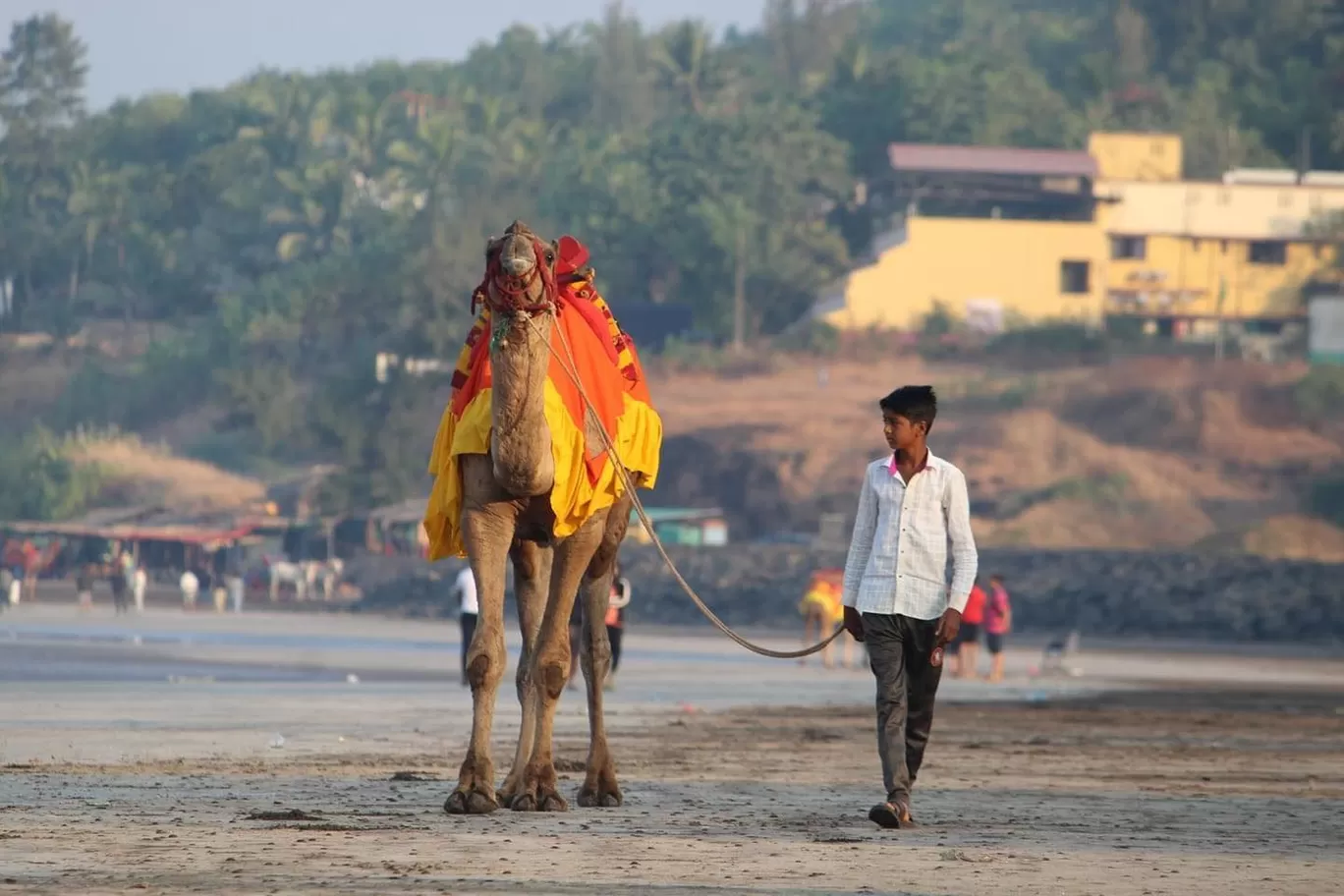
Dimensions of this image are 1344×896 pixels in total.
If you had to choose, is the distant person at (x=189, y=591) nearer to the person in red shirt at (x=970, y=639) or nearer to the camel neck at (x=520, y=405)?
the person in red shirt at (x=970, y=639)

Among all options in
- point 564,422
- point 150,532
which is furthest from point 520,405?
point 150,532

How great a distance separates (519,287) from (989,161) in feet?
310

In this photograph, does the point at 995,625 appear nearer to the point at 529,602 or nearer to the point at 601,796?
the point at 529,602

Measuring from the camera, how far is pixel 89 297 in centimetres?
13362

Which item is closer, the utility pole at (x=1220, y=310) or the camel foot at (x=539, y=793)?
the camel foot at (x=539, y=793)

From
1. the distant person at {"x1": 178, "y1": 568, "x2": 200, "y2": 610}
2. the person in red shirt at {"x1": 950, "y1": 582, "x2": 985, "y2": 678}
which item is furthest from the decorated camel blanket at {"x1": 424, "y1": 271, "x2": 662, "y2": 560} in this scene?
the distant person at {"x1": 178, "y1": 568, "x2": 200, "y2": 610}

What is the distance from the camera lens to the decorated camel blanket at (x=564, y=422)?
12219mm

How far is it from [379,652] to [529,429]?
2682 cm

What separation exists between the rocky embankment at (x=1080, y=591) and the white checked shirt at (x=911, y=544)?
174ft

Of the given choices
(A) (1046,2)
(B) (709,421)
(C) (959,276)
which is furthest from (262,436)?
(A) (1046,2)

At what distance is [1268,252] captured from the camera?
104m

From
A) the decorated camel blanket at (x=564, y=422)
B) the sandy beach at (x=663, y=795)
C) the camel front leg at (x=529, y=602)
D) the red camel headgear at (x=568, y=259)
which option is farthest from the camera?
the red camel headgear at (x=568, y=259)

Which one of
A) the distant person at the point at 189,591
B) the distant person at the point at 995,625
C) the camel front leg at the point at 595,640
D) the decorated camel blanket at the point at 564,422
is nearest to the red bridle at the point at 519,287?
the decorated camel blanket at the point at 564,422

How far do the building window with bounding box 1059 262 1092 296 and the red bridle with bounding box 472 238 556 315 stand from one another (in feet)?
305
